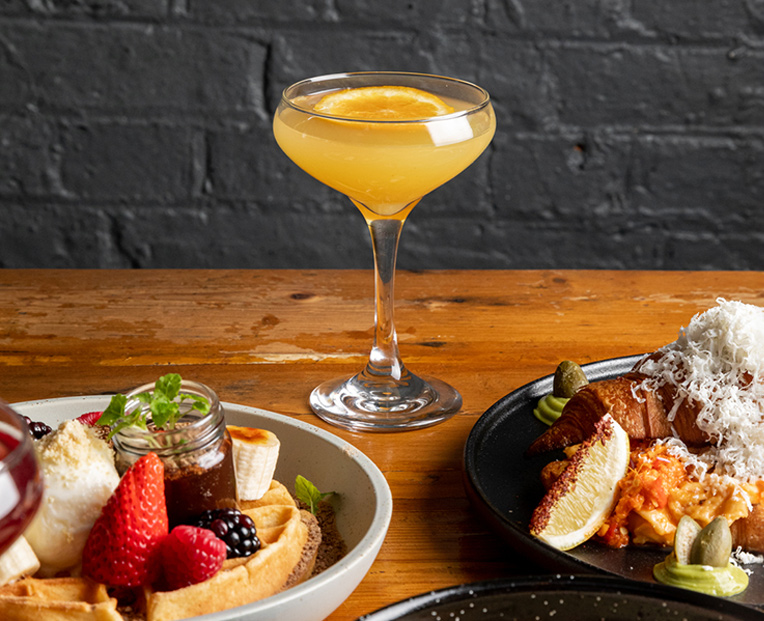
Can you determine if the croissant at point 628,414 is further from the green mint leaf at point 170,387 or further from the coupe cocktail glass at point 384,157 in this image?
the green mint leaf at point 170,387

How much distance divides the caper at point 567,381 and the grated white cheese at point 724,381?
0.09 meters

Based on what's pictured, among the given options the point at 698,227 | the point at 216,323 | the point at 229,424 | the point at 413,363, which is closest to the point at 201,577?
the point at 229,424

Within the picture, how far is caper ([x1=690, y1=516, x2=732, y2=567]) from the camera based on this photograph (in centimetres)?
76

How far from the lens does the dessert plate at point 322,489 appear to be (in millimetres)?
649

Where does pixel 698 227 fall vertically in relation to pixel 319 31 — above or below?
below

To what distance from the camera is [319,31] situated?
2.31 meters

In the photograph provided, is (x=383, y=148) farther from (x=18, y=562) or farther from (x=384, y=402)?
(x=18, y=562)

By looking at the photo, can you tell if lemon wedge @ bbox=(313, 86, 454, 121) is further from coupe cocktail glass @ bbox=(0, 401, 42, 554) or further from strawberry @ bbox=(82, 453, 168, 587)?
coupe cocktail glass @ bbox=(0, 401, 42, 554)

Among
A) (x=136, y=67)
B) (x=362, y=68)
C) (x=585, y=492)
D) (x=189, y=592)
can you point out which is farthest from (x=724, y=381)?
(x=136, y=67)

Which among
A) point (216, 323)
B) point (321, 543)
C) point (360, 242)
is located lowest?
point (360, 242)

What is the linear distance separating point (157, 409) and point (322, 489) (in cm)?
23

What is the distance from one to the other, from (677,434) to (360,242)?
5.30ft

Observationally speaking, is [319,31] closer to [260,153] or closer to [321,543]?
[260,153]

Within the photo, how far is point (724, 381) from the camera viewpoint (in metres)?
1.02
